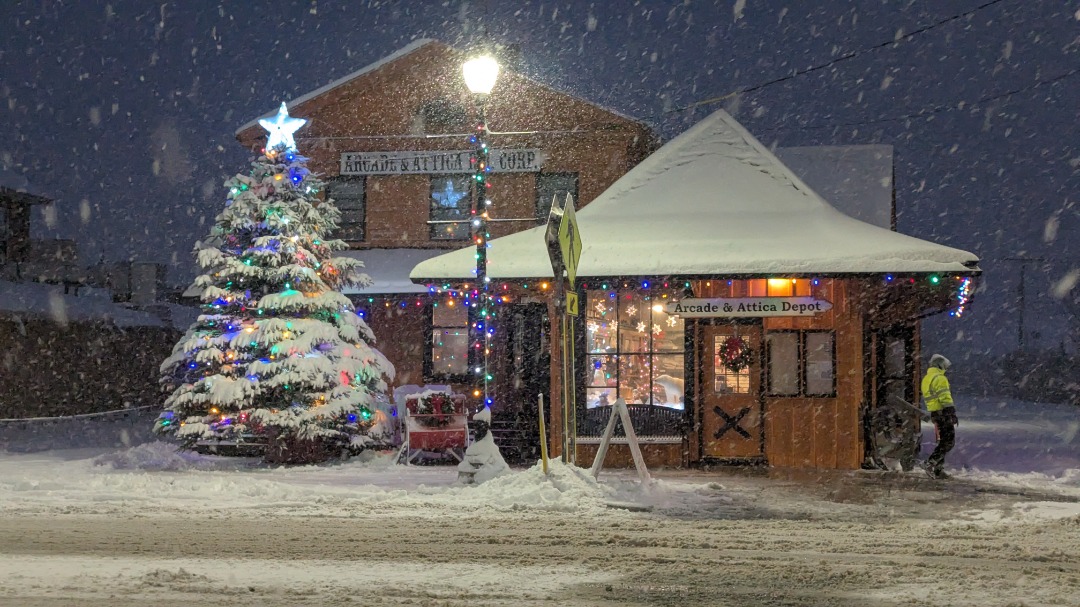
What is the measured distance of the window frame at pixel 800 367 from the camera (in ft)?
53.5

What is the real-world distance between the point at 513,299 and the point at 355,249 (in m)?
6.74

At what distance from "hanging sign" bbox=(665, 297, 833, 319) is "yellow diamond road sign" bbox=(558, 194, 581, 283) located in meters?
3.63

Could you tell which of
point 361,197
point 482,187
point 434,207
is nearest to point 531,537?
point 482,187

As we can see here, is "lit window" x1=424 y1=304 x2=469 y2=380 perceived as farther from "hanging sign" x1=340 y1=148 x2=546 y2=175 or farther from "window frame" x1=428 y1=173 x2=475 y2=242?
"hanging sign" x1=340 y1=148 x2=546 y2=175

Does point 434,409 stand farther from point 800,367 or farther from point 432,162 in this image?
point 432,162

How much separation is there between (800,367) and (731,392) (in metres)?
1.16

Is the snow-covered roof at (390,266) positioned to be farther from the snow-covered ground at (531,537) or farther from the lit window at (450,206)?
the snow-covered ground at (531,537)

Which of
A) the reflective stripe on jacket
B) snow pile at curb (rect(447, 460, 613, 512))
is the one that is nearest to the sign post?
snow pile at curb (rect(447, 460, 613, 512))

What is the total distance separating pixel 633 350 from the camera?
1681cm

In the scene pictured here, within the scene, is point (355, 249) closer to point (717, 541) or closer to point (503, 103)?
point (503, 103)

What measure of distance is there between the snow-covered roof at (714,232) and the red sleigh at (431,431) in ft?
7.88

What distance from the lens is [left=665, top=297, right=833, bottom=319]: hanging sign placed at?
15578mm

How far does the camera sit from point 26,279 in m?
35.3

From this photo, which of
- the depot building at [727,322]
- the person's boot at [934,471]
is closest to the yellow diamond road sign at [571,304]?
the depot building at [727,322]
